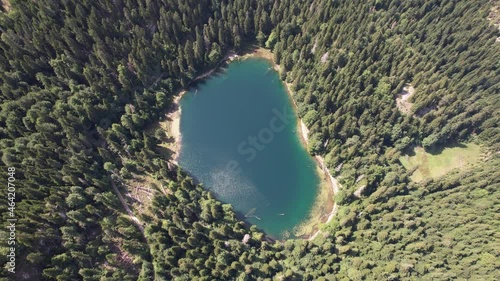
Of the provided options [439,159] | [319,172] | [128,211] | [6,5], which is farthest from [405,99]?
[6,5]

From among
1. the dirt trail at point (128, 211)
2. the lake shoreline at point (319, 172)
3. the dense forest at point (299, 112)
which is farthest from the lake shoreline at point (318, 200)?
the dirt trail at point (128, 211)

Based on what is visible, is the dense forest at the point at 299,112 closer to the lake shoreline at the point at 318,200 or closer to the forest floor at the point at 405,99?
the forest floor at the point at 405,99

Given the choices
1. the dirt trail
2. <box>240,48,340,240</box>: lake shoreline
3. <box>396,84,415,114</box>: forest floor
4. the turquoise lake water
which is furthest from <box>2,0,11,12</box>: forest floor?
<box>396,84,415,114</box>: forest floor

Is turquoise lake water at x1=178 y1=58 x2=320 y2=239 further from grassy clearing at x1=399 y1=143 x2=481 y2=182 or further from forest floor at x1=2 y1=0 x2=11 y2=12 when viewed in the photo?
forest floor at x1=2 y1=0 x2=11 y2=12

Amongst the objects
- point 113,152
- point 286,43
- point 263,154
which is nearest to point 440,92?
point 286,43

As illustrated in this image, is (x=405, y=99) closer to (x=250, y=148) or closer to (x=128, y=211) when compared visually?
(x=250, y=148)

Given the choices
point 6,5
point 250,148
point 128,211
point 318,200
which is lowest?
point 318,200
